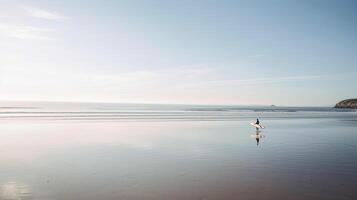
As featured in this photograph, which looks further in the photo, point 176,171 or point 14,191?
point 176,171

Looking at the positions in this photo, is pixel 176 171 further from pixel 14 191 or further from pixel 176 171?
pixel 14 191

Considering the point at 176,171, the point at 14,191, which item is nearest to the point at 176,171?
the point at 176,171

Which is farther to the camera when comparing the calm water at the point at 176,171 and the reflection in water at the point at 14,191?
the calm water at the point at 176,171

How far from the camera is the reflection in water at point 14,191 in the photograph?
10.6 m

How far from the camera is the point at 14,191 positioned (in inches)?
444

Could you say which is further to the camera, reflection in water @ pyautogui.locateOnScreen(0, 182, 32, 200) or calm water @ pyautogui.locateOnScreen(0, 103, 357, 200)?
calm water @ pyautogui.locateOnScreen(0, 103, 357, 200)

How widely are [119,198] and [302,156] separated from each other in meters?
12.7

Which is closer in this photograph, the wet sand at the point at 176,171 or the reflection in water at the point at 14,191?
the reflection in water at the point at 14,191

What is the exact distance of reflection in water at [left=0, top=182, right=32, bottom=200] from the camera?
10602 mm

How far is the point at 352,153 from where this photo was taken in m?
20.7

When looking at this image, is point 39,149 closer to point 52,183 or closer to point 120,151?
point 120,151

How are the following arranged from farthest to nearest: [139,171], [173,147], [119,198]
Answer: [173,147] → [139,171] → [119,198]

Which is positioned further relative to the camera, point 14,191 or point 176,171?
point 176,171

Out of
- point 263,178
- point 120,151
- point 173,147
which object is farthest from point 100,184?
point 173,147
